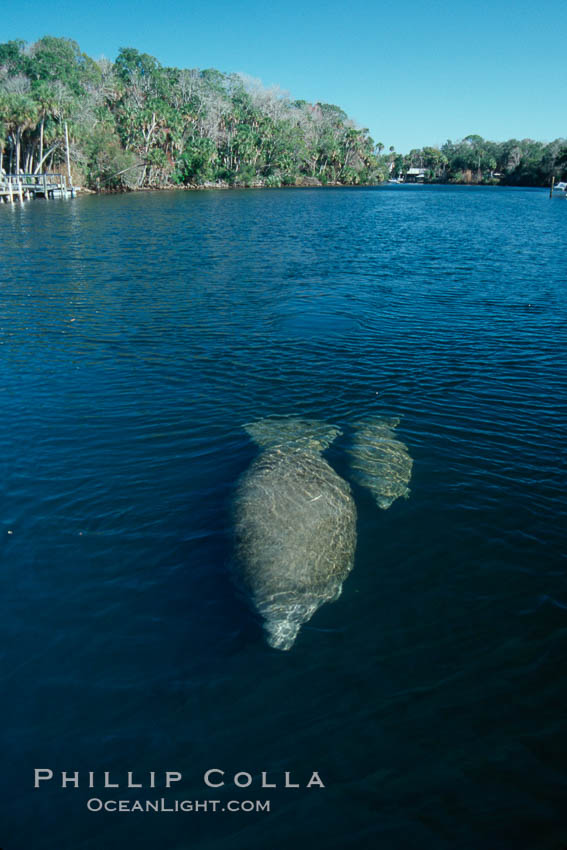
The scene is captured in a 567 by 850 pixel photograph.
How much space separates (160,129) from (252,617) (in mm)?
94465

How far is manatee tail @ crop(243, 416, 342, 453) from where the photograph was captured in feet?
26.7

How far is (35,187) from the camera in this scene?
5503cm

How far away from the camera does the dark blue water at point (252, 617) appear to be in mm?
3754

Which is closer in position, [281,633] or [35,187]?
[281,633]

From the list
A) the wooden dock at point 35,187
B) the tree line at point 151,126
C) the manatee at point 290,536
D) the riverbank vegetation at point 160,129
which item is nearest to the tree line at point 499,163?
the riverbank vegetation at point 160,129

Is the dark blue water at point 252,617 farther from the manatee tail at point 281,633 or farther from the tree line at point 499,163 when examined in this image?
the tree line at point 499,163

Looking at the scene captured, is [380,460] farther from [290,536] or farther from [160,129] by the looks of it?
[160,129]

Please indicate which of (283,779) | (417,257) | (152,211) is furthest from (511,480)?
(152,211)

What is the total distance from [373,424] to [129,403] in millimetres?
5010

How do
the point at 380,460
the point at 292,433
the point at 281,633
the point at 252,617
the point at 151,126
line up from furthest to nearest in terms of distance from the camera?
1. the point at 151,126
2. the point at 292,433
3. the point at 380,460
4. the point at 252,617
5. the point at 281,633

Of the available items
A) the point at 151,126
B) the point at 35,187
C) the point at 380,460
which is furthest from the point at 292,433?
the point at 151,126

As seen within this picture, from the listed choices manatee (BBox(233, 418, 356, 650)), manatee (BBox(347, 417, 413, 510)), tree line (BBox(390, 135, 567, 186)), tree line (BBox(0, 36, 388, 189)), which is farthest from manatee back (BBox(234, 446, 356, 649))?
tree line (BBox(390, 135, 567, 186))

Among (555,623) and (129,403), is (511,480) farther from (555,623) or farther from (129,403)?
(129,403)

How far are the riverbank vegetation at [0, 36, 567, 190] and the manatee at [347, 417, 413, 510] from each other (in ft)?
193
